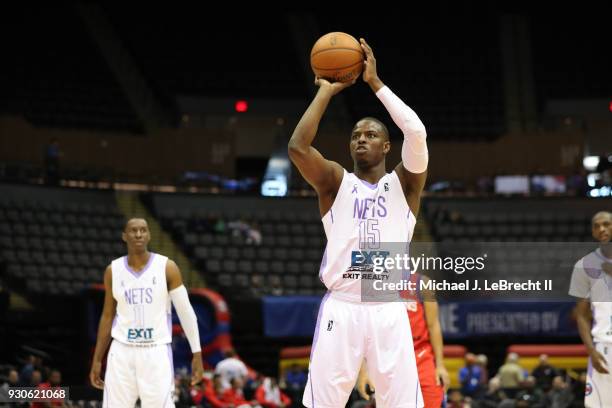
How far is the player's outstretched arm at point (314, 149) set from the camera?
5.64 metres

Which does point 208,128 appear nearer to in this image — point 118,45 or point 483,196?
point 118,45

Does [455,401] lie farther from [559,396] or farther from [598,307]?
[598,307]

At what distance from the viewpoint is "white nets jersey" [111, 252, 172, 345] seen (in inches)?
313

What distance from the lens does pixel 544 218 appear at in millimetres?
21953

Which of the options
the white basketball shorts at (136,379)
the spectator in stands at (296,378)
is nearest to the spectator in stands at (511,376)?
the spectator in stands at (296,378)

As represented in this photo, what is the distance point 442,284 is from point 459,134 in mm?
17934

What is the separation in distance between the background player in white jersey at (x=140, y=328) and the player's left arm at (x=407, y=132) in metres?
2.78

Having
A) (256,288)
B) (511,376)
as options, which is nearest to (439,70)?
(256,288)

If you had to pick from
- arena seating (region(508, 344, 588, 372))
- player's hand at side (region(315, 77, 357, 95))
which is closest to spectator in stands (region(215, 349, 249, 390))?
arena seating (region(508, 344, 588, 372))

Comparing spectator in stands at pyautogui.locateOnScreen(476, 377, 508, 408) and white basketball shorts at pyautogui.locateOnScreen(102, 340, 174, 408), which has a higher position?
white basketball shorts at pyautogui.locateOnScreen(102, 340, 174, 408)

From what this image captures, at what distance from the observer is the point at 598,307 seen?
794 cm

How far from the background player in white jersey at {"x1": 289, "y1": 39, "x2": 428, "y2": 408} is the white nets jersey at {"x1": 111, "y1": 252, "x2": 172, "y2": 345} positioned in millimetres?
2457

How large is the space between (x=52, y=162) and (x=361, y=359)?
1715cm

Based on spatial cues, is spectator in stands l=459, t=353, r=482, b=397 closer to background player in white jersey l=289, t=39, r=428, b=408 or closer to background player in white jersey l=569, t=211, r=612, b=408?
background player in white jersey l=569, t=211, r=612, b=408
